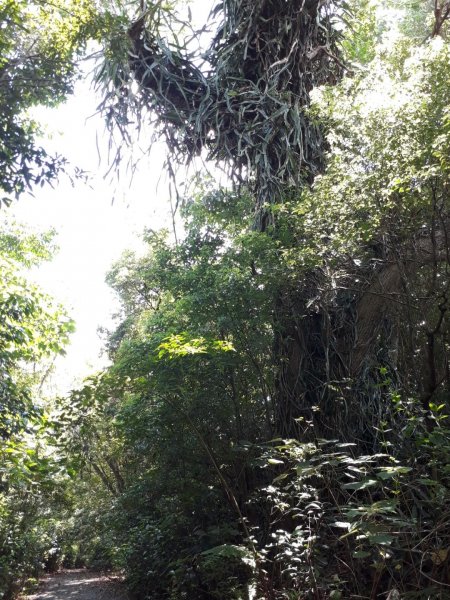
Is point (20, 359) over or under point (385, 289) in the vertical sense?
under

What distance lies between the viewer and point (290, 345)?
308 inches

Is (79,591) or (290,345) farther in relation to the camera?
(79,591)

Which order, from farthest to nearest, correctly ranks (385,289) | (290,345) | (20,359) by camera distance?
(290,345) → (385,289) → (20,359)

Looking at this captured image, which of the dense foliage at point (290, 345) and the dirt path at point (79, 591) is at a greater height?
the dense foliage at point (290, 345)

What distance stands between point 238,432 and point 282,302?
1.83 metres

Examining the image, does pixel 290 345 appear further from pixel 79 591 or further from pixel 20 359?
pixel 79 591

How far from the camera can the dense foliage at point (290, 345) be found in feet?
14.8

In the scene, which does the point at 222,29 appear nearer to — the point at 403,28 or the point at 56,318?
the point at 403,28

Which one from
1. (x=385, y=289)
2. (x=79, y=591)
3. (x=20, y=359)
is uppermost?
(x=385, y=289)

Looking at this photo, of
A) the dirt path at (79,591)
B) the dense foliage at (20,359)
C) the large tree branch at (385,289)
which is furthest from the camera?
the dirt path at (79,591)

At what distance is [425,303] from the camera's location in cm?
607

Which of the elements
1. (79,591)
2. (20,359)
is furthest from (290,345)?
(79,591)

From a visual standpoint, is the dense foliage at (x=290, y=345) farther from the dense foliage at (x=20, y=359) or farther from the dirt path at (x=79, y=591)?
the dirt path at (x=79, y=591)

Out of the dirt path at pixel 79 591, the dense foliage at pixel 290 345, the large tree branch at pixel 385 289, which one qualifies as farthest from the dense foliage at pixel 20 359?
the dirt path at pixel 79 591
